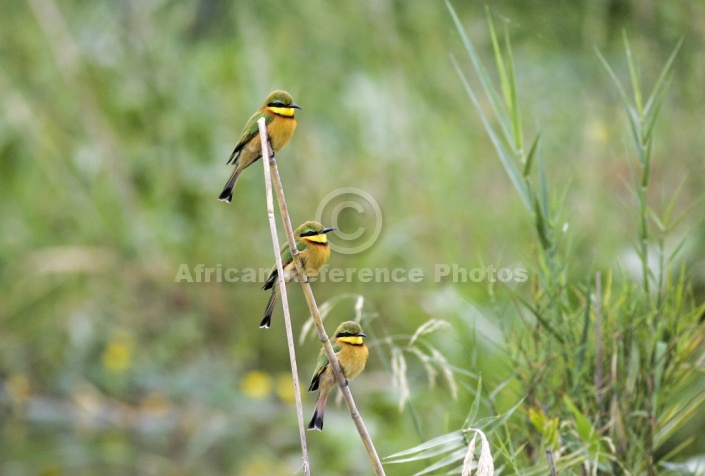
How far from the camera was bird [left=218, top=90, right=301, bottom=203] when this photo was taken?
702 mm

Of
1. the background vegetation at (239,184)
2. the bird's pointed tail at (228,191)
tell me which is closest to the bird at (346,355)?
the bird's pointed tail at (228,191)

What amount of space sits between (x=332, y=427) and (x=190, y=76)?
65.9 inches

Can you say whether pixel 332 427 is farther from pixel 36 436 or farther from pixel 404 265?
pixel 36 436

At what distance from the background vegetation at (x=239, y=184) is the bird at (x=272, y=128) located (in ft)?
4.08

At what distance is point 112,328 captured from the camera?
9.61 feet

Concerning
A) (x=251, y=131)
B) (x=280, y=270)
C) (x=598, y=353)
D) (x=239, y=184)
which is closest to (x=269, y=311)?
(x=280, y=270)

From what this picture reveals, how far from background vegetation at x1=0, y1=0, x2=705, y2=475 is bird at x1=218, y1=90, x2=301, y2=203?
124 cm

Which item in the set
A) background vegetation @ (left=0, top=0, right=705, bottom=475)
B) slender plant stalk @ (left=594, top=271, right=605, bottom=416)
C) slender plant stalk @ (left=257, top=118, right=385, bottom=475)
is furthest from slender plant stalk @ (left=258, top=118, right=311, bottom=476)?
background vegetation @ (left=0, top=0, right=705, bottom=475)

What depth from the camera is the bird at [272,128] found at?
70 cm

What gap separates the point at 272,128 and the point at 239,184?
225cm

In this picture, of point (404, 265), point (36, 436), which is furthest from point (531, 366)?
point (36, 436)

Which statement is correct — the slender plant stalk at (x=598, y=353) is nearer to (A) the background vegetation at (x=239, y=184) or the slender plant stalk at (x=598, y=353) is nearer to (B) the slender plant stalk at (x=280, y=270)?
(B) the slender plant stalk at (x=280, y=270)

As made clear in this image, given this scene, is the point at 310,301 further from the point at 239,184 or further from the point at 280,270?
the point at 239,184

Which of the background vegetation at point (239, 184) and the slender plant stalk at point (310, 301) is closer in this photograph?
the slender plant stalk at point (310, 301)
